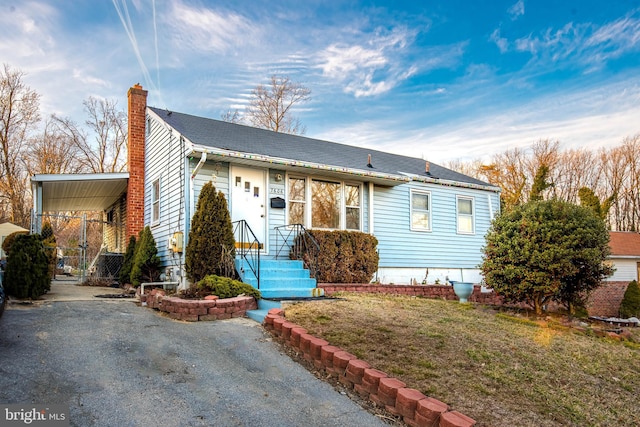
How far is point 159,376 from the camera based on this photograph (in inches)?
148

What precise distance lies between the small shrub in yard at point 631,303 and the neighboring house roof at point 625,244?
5048 mm

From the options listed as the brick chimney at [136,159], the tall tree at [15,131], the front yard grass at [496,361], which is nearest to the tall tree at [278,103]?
the tall tree at [15,131]

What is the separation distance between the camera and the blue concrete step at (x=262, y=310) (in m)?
5.99

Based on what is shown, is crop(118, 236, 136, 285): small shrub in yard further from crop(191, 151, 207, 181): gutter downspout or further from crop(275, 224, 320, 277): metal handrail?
crop(275, 224, 320, 277): metal handrail

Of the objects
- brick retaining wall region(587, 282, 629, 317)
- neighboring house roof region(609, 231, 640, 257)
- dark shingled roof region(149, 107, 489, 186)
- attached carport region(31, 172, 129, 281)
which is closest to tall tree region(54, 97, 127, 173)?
attached carport region(31, 172, 129, 281)

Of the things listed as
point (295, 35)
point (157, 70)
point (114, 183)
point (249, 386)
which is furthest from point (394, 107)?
point (249, 386)

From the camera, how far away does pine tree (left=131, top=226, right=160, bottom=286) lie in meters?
9.98

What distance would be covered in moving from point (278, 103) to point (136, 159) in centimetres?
1418

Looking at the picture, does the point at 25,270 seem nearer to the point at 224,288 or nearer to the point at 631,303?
the point at 224,288

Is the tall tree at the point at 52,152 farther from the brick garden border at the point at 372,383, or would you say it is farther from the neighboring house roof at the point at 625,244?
the neighboring house roof at the point at 625,244

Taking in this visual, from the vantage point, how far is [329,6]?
1119 cm

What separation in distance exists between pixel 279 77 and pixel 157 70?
1278 centimetres

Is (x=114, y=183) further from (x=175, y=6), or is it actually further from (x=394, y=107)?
(x=394, y=107)

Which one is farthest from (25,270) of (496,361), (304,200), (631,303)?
(631,303)
